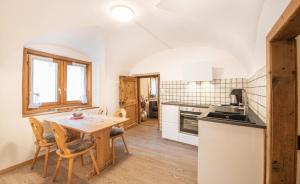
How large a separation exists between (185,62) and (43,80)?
11.1ft

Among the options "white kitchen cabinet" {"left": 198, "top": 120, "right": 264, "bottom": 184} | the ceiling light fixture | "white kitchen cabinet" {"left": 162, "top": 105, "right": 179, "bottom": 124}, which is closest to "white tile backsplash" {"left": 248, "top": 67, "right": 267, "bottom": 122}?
"white kitchen cabinet" {"left": 198, "top": 120, "right": 264, "bottom": 184}

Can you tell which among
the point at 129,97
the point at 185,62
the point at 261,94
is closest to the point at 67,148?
the point at 261,94

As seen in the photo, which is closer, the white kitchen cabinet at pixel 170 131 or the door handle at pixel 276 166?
the door handle at pixel 276 166

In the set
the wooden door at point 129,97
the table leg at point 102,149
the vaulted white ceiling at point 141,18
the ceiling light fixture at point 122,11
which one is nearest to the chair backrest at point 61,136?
the table leg at point 102,149

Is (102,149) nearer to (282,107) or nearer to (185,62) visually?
(282,107)

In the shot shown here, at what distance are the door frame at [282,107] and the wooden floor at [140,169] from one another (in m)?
1.11

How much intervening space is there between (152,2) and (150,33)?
41.3 inches

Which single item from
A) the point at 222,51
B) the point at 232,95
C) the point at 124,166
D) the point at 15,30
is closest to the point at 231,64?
the point at 222,51

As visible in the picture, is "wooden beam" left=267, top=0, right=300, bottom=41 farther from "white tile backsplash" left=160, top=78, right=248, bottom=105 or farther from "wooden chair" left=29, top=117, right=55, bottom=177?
"wooden chair" left=29, top=117, right=55, bottom=177

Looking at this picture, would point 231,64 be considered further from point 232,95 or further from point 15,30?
point 15,30

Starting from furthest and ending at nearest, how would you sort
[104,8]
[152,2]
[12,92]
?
[12,92] → [104,8] → [152,2]

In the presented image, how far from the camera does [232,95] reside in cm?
292

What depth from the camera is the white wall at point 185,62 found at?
3127 mm

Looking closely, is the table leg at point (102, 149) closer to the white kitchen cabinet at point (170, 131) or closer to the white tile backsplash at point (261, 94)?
the white kitchen cabinet at point (170, 131)
